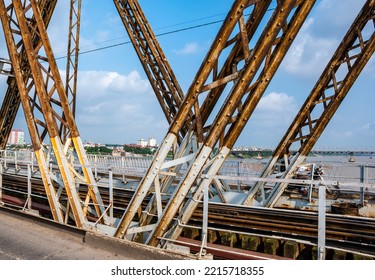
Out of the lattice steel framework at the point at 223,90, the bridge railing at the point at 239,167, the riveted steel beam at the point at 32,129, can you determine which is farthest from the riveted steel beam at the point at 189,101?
the bridge railing at the point at 239,167

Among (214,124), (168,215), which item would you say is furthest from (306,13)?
(168,215)

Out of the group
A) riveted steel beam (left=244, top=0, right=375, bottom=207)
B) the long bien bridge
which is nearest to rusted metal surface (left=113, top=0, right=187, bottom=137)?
the long bien bridge

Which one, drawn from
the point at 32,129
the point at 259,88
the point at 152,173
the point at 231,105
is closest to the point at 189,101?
the point at 231,105

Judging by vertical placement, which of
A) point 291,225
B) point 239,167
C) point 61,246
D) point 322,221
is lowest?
point 61,246

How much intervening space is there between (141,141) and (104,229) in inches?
2564

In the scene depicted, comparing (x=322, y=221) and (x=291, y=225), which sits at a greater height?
(x=322, y=221)

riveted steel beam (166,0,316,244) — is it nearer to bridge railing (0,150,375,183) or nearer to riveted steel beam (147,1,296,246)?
riveted steel beam (147,1,296,246)

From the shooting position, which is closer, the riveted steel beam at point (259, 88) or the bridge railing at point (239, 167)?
the riveted steel beam at point (259, 88)

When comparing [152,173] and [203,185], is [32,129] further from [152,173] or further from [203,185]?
[203,185]

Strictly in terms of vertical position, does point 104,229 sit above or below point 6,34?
below

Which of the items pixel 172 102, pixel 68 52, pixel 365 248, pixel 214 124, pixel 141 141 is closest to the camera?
pixel 214 124

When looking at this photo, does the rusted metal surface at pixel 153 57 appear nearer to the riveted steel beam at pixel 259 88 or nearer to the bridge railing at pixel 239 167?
the bridge railing at pixel 239 167

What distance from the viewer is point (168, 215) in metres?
5.06
